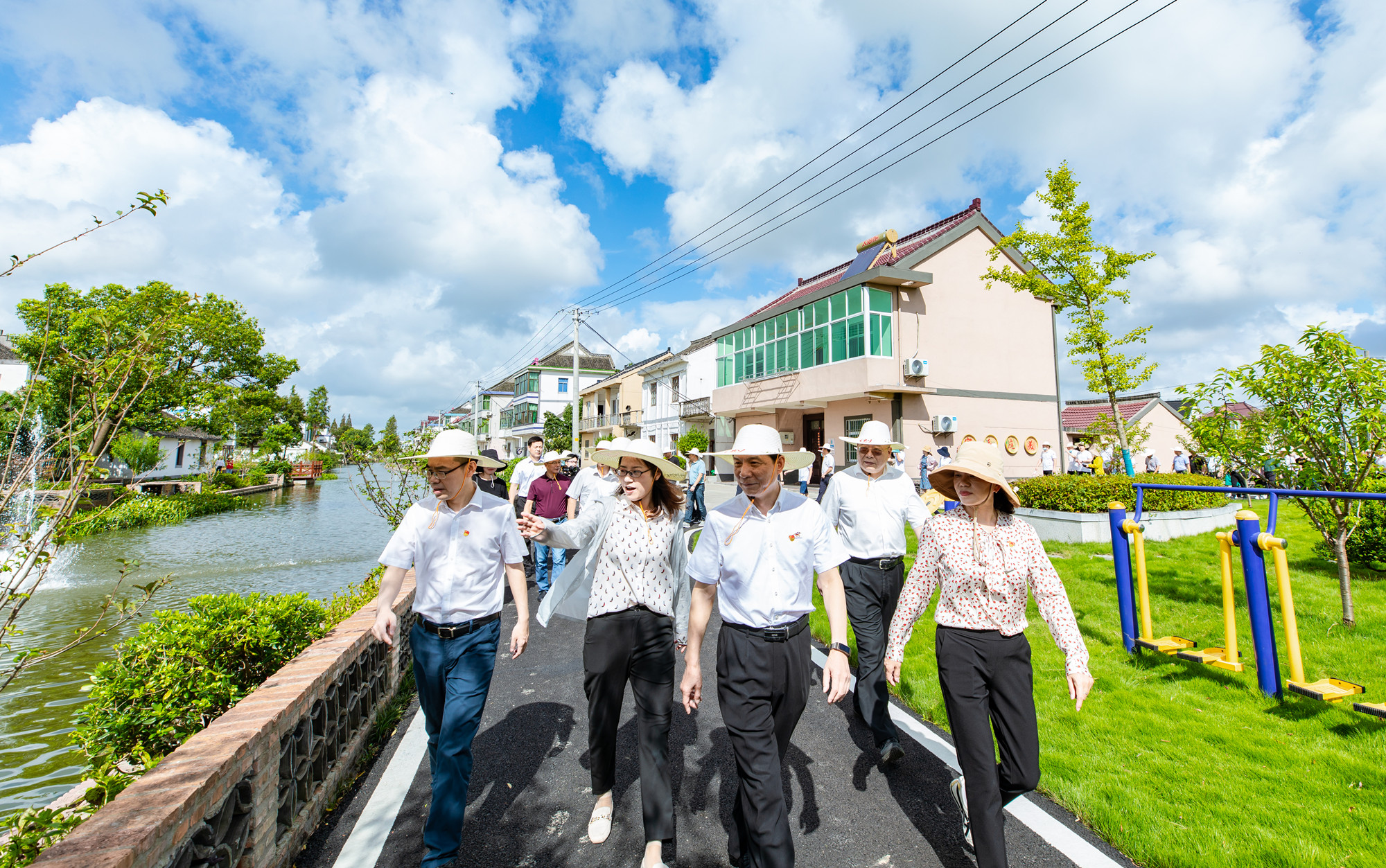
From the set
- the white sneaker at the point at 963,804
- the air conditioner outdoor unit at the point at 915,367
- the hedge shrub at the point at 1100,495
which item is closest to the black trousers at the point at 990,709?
the white sneaker at the point at 963,804

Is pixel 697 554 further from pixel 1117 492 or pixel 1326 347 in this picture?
pixel 1117 492

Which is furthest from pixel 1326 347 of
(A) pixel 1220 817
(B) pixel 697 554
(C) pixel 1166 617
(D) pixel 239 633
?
(D) pixel 239 633

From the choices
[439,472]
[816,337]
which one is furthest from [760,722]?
[816,337]

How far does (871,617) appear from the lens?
161 inches

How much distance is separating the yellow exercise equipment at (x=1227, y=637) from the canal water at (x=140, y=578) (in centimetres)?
740

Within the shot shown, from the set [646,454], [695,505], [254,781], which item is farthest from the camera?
[695,505]

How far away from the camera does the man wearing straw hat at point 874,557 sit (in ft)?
12.9

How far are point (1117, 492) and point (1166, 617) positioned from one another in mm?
4322

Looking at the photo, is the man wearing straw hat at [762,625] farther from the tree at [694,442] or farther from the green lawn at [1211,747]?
the tree at [694,442]

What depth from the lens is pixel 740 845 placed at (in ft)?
9.25

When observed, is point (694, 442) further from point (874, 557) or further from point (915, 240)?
point (874, 557)

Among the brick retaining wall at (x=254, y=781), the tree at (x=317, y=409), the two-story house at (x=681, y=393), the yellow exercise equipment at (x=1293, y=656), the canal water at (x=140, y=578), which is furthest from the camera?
the tree at (x=317, y=409)

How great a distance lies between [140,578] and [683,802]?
1405 cm

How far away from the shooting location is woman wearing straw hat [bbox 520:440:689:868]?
3064 mm
